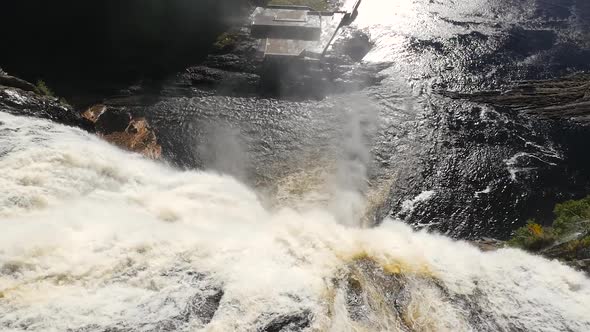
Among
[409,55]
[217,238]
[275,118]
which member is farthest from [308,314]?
[409,55]

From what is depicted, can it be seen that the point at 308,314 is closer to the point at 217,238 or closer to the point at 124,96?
the point at 217,238

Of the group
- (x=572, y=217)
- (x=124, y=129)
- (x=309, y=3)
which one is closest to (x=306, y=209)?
(x=124, y=129)

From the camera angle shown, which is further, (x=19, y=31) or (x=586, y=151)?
(x=19, y=31)

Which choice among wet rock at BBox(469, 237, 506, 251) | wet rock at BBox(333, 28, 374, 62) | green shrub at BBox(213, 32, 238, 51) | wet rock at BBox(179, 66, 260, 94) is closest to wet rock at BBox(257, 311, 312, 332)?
wet rock at BBox(469, 237, 506, 251)

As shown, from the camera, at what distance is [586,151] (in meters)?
20.5

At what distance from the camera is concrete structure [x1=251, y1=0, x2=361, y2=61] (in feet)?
81.6

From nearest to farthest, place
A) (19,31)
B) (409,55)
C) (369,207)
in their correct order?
(369,207)
(19,31)
(409,55)

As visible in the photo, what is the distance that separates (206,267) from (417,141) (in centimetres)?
1300

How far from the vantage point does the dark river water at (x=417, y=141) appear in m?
17.3

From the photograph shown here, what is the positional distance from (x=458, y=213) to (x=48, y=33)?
972 inches

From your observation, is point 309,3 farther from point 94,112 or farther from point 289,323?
point 289,323

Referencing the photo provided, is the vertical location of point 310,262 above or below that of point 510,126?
below

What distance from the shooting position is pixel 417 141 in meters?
20.2

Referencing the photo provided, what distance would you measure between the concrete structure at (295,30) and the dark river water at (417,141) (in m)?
3.24
